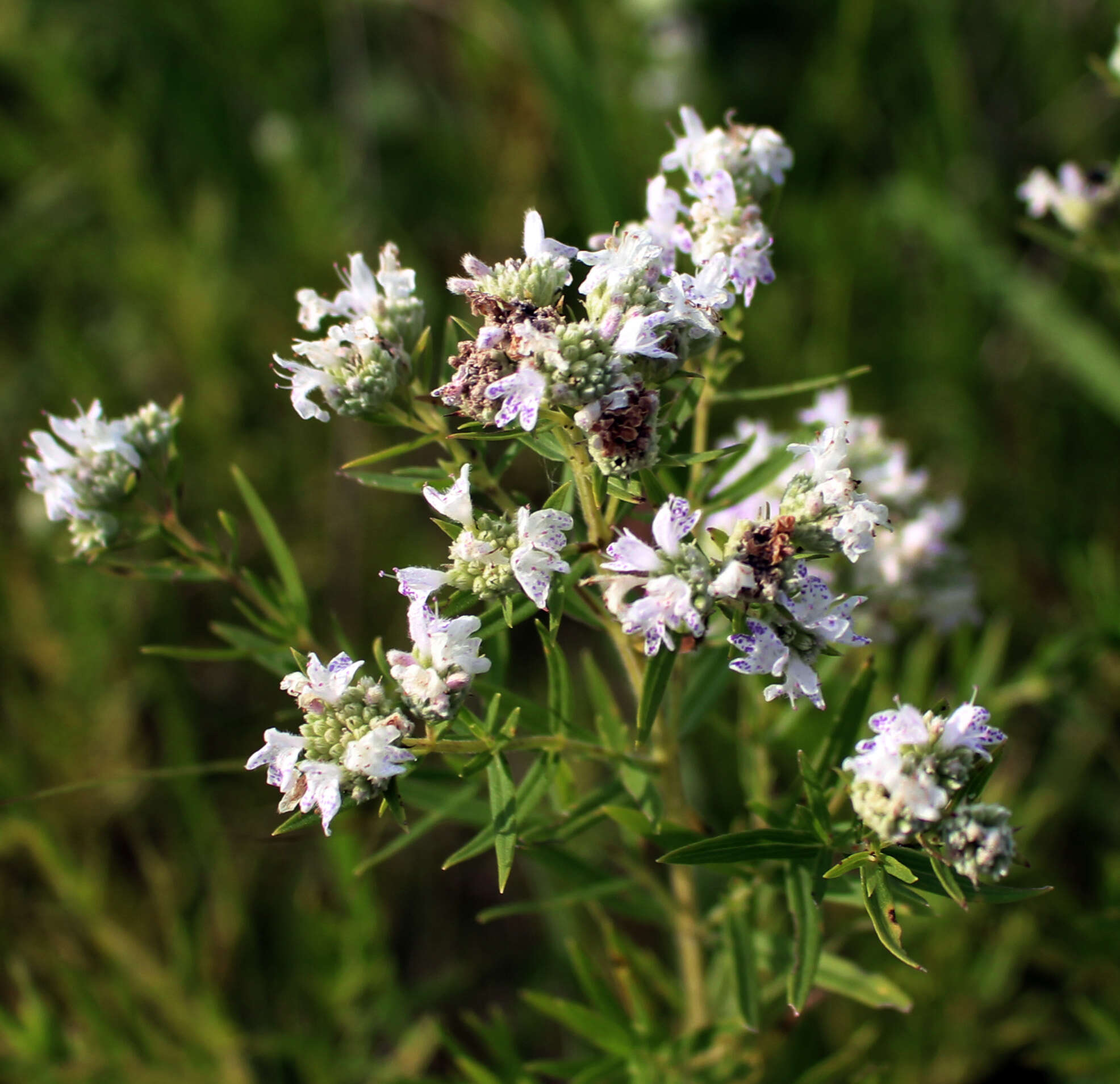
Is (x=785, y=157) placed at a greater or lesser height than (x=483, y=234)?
lesser

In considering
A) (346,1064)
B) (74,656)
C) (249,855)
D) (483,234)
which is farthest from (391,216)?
(346,1064)

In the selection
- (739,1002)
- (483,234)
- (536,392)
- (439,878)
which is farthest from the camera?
(483,234)

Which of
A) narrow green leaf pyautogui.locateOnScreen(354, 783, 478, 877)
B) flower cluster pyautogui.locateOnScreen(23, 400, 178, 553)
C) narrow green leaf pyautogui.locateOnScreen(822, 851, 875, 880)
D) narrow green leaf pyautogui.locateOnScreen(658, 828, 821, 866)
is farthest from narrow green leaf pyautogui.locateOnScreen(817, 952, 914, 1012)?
flower cluster pyautogui.locateOnScreen(23, 400, 178, 553)

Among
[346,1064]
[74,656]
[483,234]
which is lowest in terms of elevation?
[346,1064]

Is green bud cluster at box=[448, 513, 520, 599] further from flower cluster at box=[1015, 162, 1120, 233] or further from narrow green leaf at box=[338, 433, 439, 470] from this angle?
flower cluster at box=[1015, 162, 1120, 233]

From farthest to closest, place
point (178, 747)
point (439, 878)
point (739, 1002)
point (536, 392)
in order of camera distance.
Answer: point (439, 878) < point (178, 747) < point (739, 1002) < point (536, 392)

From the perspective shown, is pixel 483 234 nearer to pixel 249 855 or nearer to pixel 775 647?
pixel 249 855

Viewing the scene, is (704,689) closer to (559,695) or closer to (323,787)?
(559,695)
